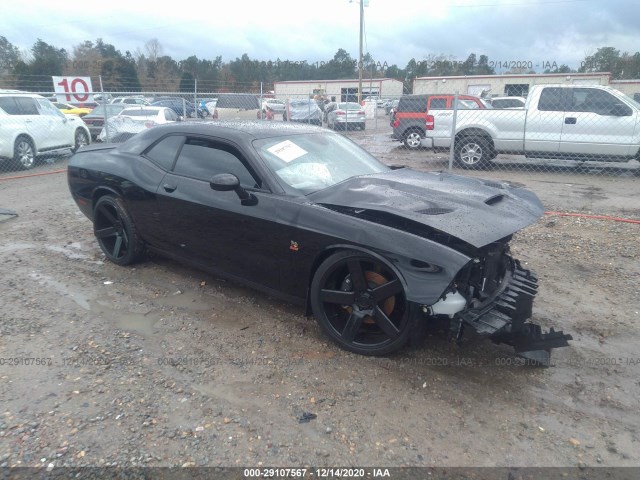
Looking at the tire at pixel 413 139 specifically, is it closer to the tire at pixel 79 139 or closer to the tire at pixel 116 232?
the tire at pixel 79 139

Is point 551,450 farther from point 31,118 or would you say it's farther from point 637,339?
point 31,118

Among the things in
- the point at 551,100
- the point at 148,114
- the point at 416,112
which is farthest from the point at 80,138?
the point at 551,100

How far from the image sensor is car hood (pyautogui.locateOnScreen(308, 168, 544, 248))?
284cm

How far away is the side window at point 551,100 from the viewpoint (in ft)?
32.7

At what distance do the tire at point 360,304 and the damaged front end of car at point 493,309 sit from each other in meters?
0.27

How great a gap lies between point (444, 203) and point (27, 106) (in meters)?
11.8

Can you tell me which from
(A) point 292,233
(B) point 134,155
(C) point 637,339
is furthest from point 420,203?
(B) point 134,155

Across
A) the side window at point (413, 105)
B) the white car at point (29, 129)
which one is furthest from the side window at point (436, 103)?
the white car at point (29, 129)

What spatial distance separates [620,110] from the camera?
376 inches

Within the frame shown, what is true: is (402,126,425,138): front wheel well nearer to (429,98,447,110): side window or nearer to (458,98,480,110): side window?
(429,98,447,110): side window

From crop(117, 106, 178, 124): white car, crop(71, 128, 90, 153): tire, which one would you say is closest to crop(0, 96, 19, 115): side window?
crop(71, 128, 90, 153): tire

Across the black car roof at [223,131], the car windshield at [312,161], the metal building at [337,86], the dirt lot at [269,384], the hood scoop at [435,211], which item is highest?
the metal building at [337,86]

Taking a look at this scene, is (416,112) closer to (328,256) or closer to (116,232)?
(116,232)

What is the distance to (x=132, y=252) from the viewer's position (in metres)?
4.64
